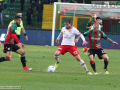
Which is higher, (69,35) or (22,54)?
(69,35)

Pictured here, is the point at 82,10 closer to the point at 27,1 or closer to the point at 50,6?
the point at 50,6

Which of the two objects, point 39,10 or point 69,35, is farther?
point 39,10

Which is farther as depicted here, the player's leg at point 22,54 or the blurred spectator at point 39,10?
the blurred spectator at point 39,10

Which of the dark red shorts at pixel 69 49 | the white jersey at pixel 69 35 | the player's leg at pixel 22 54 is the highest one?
the white jersey at pixel 69 35

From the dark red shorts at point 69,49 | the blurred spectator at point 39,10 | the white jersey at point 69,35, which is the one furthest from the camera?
the blurred spectator at point 39,10

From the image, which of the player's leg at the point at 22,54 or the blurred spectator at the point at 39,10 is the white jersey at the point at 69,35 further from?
the blurred spectator at the point at 39,10

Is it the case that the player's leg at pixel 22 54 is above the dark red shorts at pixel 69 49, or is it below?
below

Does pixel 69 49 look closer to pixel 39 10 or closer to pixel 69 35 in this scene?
pixel 69 35

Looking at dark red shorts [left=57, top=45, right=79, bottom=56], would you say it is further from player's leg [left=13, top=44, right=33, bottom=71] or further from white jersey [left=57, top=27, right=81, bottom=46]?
player's leg [left=13, top=44, right=33, bottom=71]

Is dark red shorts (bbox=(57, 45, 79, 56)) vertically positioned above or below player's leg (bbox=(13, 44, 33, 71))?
above

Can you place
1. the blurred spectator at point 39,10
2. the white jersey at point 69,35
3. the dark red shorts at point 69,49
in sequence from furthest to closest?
the blurred spectator at point 39,10 → the white jersey at point 69,35 → the dark red shorts at point 69,49

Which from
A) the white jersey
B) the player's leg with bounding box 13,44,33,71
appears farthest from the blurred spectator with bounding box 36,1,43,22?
the white jersey

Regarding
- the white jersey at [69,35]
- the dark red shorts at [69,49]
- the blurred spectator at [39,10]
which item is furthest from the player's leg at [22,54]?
the blurred spectator at [39,10]

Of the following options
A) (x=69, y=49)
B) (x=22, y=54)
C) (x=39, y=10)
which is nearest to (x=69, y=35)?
(x=69, y=49)
